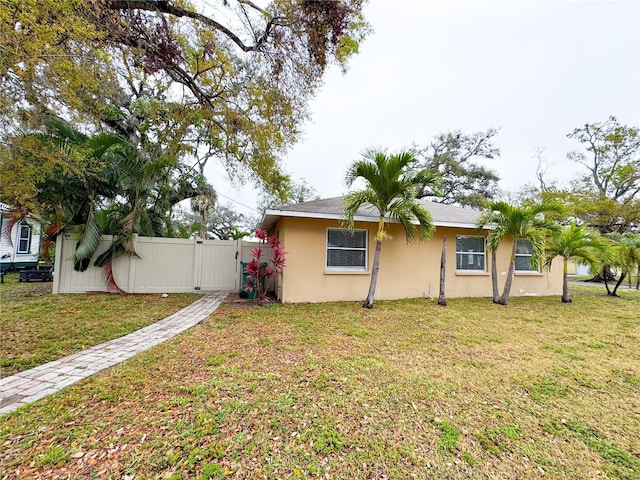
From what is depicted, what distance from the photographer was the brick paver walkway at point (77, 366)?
269cm

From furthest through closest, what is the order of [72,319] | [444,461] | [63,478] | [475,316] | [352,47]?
1. [475,316]
2. [352,47]
3. [72,319]
4. [444,461]
5. [63,478]

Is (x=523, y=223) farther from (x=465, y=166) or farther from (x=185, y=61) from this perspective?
(x=465, y=166)

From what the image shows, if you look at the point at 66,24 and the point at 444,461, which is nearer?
the point at 444,461

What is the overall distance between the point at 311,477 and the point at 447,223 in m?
7.99

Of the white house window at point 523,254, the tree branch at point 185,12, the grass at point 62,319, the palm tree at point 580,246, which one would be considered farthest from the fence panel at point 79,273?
the palm tree at point 580,246

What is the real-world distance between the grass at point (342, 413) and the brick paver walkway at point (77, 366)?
25cm

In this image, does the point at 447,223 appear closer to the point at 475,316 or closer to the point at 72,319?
the point at 475,316

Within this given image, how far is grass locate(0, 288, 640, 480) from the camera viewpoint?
1917mm

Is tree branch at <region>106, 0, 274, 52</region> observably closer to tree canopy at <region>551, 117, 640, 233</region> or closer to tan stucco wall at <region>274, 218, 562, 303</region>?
tan stucco wall at <region>274, 218, 562, 303</region>

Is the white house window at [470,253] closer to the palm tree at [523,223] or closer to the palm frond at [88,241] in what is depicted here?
the palm tree at [523,223]

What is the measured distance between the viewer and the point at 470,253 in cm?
925

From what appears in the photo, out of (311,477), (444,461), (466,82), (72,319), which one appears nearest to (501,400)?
(444,461)

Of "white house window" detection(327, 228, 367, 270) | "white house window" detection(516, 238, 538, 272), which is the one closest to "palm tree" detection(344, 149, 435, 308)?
"white house window" detection(327, 228, 367, 270)

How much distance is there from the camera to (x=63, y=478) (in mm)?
1736
